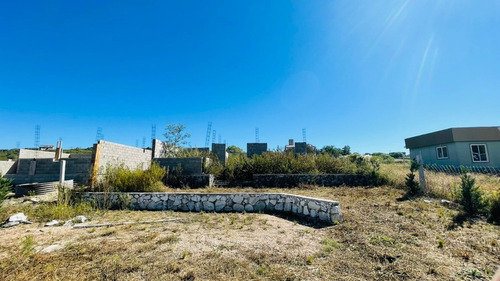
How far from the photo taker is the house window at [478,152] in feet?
41.4

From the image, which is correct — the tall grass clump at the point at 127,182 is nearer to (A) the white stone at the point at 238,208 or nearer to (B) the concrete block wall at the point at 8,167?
(A) the white stone at the point at 238,208

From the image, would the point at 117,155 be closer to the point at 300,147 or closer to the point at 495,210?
the point at 300,147

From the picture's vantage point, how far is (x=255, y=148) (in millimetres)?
12023

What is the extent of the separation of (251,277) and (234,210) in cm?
349

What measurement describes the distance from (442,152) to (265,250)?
17260mm

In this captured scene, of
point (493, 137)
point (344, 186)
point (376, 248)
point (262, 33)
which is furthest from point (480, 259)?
point (493, 137)

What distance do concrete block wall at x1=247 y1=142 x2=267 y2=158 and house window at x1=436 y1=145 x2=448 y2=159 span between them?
42.0 ft

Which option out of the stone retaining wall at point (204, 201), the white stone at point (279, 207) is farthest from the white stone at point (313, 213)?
the white stone at point (279, 207)

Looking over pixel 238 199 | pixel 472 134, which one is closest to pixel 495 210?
pixel 238 199

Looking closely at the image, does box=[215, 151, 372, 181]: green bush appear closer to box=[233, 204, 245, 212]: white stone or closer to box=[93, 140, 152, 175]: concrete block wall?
box=[233, 204, 245, 212]: white stone

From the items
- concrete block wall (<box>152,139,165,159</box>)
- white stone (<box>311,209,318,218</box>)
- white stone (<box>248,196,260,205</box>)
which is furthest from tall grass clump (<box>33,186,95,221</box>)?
white stone (<box>311,209,318,218</box>)

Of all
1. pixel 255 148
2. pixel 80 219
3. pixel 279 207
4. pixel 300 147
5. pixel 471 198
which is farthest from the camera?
pixel 255 148

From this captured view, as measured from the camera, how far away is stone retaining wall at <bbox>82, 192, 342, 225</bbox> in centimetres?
568

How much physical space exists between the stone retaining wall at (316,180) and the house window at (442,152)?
9892 millimetres
